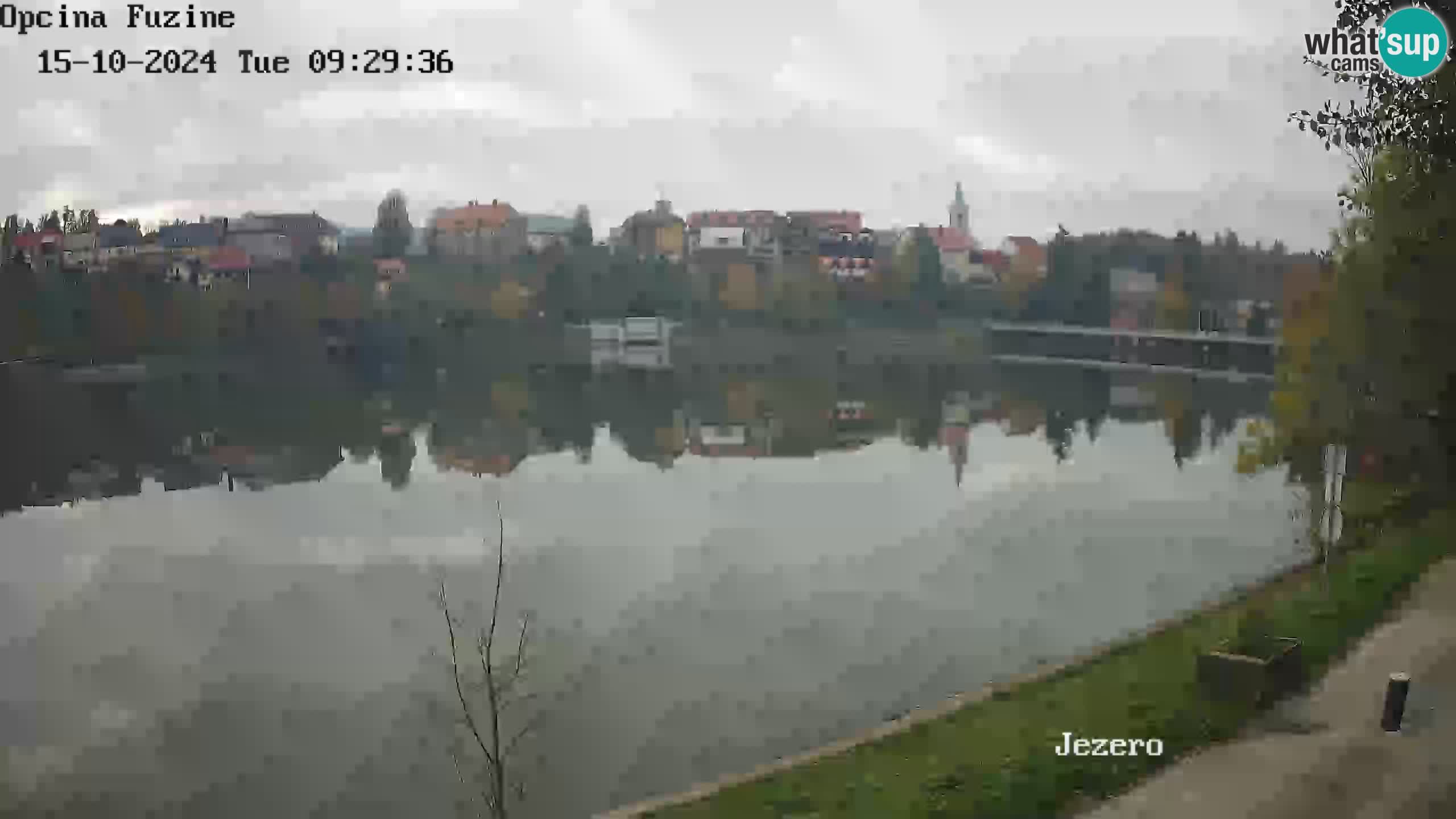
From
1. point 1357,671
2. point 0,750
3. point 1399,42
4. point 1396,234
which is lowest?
point 0,750

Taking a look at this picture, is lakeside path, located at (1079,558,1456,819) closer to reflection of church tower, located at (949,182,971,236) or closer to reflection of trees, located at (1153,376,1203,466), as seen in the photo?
reflection of trees, located at (1153,376,1203,466)

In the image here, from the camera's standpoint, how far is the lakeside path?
476 centimetres

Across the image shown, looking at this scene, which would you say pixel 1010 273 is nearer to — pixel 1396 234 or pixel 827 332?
pixel 827 332

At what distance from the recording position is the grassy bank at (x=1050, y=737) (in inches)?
213

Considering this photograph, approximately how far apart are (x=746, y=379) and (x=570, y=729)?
3751 centimetres

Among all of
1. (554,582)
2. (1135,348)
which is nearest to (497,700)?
(554,582)

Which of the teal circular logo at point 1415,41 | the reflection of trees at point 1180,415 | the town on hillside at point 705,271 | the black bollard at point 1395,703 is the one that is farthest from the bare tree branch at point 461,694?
the town on hillside at point 705,271

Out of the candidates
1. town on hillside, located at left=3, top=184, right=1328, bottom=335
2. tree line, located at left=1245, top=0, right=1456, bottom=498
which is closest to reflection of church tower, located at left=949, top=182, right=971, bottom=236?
town on hillside, located at left=3, top=184, right=1328, bottom=335

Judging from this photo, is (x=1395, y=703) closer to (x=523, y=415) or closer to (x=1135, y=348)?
(x=523, y=415)

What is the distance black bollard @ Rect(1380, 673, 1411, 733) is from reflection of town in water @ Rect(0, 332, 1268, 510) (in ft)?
52.3

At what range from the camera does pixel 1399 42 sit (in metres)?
6.27

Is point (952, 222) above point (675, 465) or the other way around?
above

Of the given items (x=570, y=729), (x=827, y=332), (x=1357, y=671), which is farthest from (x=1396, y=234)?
(x=827, y=332)

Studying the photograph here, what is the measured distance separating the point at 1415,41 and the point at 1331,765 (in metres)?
3.67
